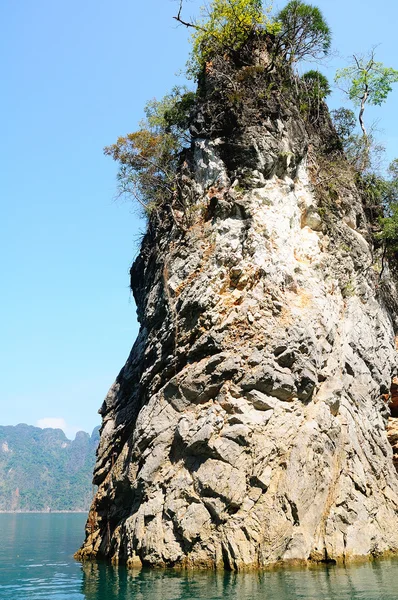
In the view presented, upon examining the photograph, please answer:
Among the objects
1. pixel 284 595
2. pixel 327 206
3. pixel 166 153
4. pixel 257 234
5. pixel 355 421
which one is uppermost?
pixel 166 153

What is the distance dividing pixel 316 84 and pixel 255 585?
23.6 meters

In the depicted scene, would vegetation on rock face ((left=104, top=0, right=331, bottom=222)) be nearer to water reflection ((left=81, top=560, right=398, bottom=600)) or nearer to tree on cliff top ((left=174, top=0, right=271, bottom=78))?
tree on cliff top ((left=174, top=0, right=271, bottom=78))

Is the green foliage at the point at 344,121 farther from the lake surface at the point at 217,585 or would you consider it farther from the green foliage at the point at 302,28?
the lake surface at the point at 217,585

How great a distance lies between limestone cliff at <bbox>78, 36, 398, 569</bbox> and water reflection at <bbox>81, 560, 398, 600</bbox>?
888 millimetres

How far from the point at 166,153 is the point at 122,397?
11.5 m

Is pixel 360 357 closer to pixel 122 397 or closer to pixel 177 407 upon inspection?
pixel 177 407

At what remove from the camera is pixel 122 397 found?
79.6 ft

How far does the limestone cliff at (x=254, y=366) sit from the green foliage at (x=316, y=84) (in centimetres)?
174

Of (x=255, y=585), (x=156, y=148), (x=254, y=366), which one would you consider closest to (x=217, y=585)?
(x=255, y=585)

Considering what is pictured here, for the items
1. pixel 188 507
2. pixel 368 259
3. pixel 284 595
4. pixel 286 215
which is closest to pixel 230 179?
pixel 286 215

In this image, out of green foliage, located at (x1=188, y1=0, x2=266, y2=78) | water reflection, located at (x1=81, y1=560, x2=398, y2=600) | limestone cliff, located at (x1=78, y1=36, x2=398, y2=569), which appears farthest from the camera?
green foliage, located at (x1=188, y1=0, x2=266, y2=78)

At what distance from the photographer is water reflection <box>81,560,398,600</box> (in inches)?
450

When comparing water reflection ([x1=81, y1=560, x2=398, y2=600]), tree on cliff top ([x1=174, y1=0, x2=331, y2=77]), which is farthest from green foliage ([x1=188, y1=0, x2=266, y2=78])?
water reflection ([x1=81, y1=560, x2=398, y2=600])

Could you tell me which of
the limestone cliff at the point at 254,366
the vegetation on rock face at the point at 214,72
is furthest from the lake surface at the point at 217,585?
the vegetation on rock face at the point at 214,72
